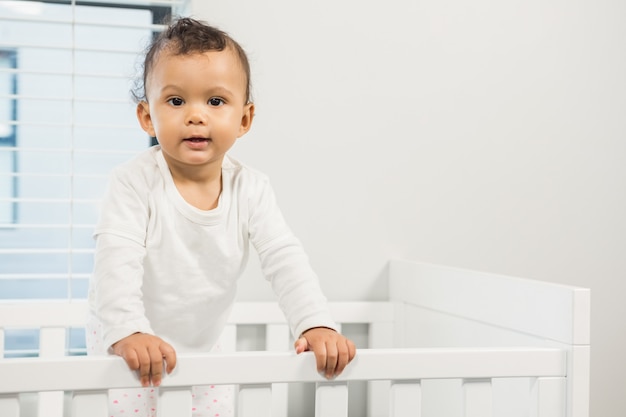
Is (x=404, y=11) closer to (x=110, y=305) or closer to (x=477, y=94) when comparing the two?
(x=477, y=94)

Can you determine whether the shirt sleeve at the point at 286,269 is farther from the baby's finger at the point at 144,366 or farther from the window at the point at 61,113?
the window at the point at 61,113

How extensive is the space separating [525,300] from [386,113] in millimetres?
598

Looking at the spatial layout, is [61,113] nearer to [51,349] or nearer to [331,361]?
[51,349]

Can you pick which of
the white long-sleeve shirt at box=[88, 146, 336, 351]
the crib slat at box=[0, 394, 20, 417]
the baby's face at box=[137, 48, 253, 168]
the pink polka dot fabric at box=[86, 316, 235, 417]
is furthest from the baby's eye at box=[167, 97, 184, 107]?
the crib slat at box=[0, 394, 20, 417]

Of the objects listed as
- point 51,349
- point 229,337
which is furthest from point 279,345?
point 51,349

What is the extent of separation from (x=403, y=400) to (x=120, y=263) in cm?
39

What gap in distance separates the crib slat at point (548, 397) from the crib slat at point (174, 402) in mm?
467

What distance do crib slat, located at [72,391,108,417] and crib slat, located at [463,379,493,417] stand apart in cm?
45

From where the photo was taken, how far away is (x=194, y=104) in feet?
3.72

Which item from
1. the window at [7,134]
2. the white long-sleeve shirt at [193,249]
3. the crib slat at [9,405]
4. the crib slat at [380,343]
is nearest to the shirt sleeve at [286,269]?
the white long-sleeve shirt at [193,249]

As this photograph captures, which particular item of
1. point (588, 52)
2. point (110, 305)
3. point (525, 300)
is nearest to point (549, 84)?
point (588, 52)

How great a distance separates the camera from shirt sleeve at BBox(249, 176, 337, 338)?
1.12m

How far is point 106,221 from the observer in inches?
43.6

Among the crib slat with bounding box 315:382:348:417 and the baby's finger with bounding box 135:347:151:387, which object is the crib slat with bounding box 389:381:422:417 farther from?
the baby's finger with bounding box 135:347:151:387
